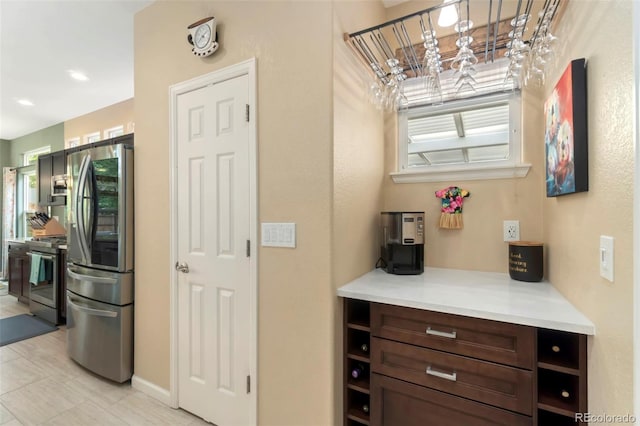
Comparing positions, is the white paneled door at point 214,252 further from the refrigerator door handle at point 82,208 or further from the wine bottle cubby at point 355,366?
the refrigerator door handle at point 82,208

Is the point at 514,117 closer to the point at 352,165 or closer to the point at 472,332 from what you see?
the point at 352,165

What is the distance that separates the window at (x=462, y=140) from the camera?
1822 mm

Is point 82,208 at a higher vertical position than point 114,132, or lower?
lower

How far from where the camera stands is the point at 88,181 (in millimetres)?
2285

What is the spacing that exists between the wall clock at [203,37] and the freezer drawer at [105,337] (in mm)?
1954

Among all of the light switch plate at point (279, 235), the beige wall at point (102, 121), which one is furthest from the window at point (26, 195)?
the light switch plate at point (279, 235)

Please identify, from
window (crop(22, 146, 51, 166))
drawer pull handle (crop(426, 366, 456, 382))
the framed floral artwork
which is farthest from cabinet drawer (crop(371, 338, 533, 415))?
window (crop(22, 146, 51, 166))

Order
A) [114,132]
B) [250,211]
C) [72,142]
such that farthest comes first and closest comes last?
[72,142]
[114,132]
[250,211]

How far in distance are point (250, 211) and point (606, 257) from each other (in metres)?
1.52

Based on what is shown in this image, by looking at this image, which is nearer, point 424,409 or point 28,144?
point 424,409

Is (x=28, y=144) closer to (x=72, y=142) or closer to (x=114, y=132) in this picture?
(x=72, y=142)

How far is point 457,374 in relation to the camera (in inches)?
48.6

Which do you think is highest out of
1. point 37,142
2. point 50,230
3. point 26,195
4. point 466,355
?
point 37,142

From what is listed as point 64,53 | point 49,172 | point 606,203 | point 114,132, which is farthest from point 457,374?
point 49,172
